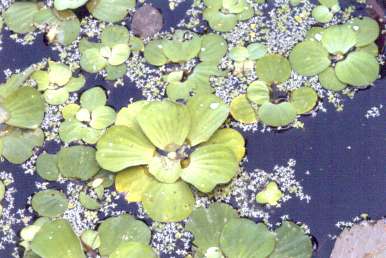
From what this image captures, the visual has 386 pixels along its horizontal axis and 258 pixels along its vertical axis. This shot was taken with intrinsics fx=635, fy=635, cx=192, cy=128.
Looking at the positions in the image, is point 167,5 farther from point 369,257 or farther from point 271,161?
point 369,257

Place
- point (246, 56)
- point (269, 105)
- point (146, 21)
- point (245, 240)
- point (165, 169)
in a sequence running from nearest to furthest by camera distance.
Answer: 1. point (245, 240)
2. point (165, 169)
3. point (269, 105)
4. point (246, 56)
5. point (146, 21)

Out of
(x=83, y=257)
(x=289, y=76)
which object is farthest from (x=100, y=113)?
(x=289, y=76)

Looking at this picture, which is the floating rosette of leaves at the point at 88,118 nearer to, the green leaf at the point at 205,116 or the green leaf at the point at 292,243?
the green leaf at the point at 205,116

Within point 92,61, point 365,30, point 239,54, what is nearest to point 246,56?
point 239,54

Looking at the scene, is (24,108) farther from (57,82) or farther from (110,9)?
(110,9)

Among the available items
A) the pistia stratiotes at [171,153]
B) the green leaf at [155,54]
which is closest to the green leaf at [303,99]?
the pistia stratiotes at [171,153]

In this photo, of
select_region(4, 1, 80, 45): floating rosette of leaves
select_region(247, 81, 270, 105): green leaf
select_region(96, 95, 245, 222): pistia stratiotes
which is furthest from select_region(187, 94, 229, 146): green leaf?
select_region(4, 1, 80, 45): floating rosette of leaves
